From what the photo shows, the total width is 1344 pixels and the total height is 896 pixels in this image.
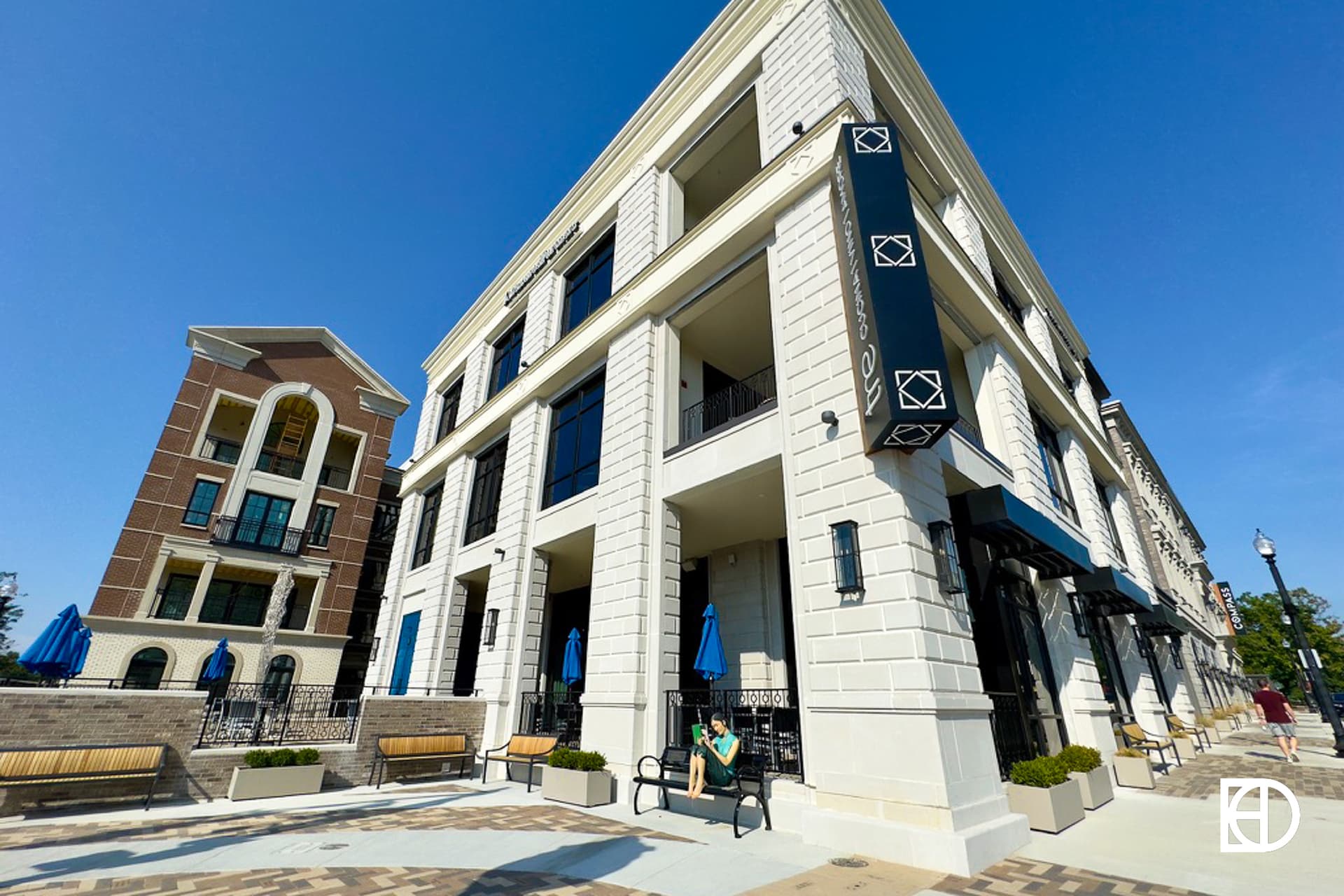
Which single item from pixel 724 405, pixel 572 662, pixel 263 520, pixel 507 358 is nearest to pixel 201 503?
pixel 263 520

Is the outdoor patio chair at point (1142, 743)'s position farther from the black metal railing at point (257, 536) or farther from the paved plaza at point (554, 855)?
the black metal railing at point (257, 536)

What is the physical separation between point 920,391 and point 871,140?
4704 mm

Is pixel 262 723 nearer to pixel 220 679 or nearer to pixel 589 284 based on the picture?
pixel 589 284

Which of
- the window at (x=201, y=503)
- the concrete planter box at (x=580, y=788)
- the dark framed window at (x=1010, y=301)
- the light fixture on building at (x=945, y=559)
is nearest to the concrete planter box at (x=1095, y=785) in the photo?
the light fixture on building at (x=945, y=559)

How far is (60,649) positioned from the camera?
35.5ft

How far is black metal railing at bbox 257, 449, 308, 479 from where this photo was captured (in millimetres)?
31203

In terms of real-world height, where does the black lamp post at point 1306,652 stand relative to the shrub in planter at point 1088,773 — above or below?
above

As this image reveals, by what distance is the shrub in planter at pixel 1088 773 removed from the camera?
8906 mm

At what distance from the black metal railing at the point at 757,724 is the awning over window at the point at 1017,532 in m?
4.65

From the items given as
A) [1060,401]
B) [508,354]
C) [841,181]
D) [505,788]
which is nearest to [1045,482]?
[1060,401]

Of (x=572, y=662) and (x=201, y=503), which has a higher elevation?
(x=201, y=503)

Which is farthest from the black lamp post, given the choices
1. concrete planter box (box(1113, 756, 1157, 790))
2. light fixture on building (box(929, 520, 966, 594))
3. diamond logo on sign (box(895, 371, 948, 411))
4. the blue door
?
the blue door

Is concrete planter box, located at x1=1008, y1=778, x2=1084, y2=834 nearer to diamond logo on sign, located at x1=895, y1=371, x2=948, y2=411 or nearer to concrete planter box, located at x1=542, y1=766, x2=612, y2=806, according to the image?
diamond logo on sign, located at x1=895, y1=371, x2=948, y2=411

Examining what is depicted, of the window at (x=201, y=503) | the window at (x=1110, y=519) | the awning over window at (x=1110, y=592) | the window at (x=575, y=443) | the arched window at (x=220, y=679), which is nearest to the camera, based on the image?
the awning over window at (x=1110, y=592)
